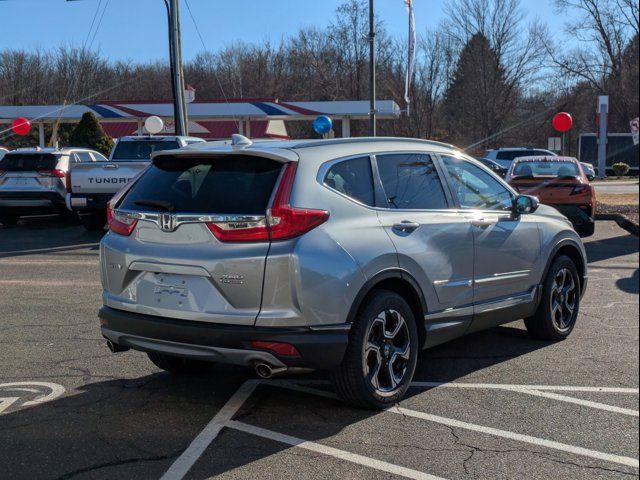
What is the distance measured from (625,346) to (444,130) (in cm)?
5081

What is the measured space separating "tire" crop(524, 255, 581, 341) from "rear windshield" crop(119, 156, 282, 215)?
118 inches

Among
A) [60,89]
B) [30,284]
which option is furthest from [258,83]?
[30,284]

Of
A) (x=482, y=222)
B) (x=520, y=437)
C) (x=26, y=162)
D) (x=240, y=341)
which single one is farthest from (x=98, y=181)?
(x=520, y=437)

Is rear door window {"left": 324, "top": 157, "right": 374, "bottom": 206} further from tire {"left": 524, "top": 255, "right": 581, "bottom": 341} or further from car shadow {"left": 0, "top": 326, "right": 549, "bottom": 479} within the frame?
tire {"left": 524, "top": 255, "right": 581, "bottom": 341}

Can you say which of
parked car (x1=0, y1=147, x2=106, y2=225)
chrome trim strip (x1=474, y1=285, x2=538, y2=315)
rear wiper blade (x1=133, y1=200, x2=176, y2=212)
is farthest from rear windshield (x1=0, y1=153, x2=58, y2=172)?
chrome trim strip (x1=474, y1=285, x2=538, y2=315)

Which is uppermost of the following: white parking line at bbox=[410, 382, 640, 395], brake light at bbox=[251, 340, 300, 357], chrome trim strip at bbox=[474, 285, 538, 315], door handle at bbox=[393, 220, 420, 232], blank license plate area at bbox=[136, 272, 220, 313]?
door handle at bbox=[393, 220, 420, 232]

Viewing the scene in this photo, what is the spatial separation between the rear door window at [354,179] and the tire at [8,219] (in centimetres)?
1412

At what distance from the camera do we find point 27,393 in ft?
16.4

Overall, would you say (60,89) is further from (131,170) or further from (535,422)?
(535,422)

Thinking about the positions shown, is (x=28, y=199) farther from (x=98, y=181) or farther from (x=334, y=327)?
(x=334, y=327)

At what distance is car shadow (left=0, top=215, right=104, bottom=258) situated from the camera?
1314 cm

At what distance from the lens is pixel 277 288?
407cm

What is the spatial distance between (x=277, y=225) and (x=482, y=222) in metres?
1.97

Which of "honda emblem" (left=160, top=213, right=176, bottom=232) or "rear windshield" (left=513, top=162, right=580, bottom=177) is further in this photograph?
"rear windshield" (left=513, top=162, right=580, bottom=177)
